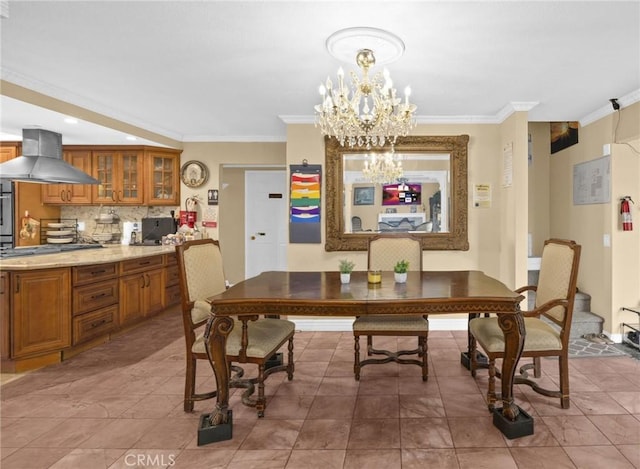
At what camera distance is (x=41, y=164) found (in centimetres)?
394

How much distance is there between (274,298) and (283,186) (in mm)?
4217

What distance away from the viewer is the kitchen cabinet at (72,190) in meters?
5.07

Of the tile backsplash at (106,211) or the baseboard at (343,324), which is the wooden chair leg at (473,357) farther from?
the tile backsplash at (106,211)

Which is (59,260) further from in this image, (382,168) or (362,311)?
(382,168)

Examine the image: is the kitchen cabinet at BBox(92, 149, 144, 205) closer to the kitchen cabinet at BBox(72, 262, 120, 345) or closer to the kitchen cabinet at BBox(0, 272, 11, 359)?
the kitchen cabinet at BBox(72, 262, 120, 345)

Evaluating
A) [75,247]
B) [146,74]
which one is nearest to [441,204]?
[146,74]

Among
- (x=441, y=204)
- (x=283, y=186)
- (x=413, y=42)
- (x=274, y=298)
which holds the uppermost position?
(x=413, y=42)

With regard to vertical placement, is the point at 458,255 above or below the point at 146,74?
below

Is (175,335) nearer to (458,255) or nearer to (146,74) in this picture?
(146,74)

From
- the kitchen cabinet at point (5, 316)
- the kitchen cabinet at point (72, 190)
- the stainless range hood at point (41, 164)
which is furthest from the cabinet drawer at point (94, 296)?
the kitchen cabinet at point (72, 190)

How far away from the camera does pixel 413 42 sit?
7.90 ft

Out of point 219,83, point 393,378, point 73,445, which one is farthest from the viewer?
point 219,83

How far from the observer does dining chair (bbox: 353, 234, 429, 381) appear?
2.64 metres

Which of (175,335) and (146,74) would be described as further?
(175,335)
